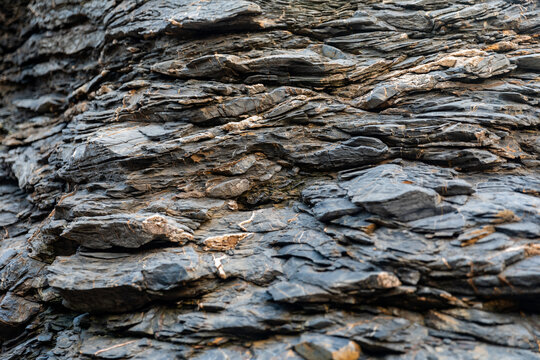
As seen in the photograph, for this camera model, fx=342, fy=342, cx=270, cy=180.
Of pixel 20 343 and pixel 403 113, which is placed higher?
pixel 403 113

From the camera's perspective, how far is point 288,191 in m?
13.6

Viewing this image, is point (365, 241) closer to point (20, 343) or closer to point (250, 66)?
point (250, 66)

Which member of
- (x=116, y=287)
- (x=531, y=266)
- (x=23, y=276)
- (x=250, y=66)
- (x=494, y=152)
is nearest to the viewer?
(x=531, y=266)

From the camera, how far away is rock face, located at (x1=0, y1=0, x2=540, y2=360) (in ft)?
32.0

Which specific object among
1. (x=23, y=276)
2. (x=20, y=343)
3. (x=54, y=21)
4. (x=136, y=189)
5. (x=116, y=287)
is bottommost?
(x=20, y=343)

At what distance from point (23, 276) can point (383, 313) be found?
1355 cm

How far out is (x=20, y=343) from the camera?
12711mm

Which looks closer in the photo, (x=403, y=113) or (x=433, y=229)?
(x=433, y=229)

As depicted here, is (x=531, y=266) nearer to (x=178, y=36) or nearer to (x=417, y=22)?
(x=417, y=22)

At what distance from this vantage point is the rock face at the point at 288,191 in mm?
9758

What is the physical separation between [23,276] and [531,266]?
17525 mm

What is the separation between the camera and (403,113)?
537 inches

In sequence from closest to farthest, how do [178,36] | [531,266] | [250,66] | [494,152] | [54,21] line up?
[531,266], [494,152], [250,66], [178,36], [54,21]

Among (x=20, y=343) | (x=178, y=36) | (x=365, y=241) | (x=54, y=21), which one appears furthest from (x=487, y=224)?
(x=54, y=21)
